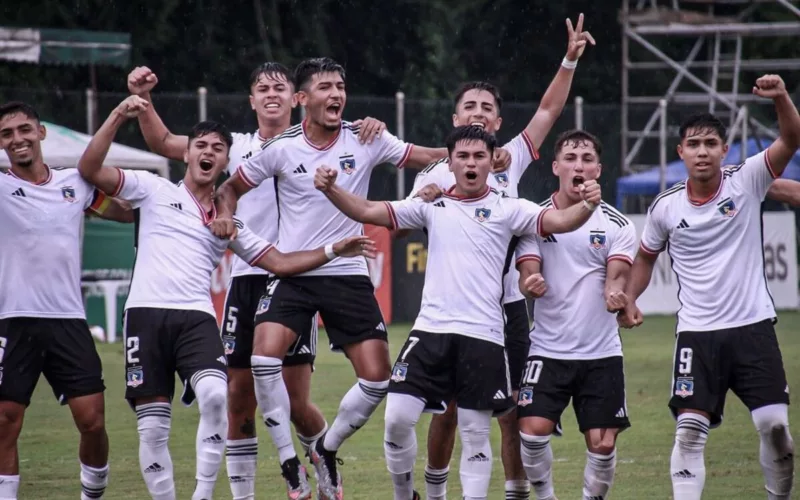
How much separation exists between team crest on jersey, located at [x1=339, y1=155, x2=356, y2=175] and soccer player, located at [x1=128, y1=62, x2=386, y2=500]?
0.40 m

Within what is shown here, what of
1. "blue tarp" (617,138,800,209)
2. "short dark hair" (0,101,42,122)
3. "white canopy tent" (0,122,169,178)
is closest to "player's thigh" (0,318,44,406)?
"short dark hair" (0,101,42,122)

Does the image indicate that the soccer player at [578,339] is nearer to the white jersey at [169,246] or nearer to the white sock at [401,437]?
the white sock at [401,437]

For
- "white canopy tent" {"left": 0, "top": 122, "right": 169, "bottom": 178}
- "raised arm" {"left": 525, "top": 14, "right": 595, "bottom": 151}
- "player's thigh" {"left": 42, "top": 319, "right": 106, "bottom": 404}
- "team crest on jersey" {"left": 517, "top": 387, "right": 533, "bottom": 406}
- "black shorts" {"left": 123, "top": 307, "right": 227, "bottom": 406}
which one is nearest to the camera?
"black shorts" {"left": 123, "top": 307, "right": 227, "bottom": 406}

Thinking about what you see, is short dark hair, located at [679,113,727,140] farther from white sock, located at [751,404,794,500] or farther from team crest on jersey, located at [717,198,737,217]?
white sock, located at [751,404,794,500]

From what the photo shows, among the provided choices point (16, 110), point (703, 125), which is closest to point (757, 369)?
point (703, 125)

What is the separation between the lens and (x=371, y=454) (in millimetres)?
12398

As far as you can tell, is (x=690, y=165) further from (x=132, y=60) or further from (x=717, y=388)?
(x=132, y=60)

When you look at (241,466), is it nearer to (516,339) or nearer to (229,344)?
(229,344)

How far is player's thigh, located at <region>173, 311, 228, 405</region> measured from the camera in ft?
28.7

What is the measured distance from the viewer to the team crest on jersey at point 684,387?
28.8ft

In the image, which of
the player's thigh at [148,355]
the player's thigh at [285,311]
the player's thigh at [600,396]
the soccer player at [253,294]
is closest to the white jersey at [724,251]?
the player's thigh at [600,396]

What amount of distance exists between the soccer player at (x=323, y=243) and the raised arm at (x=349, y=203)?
2.12 feet

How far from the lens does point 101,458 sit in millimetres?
8945

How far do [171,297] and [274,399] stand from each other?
1.01m
